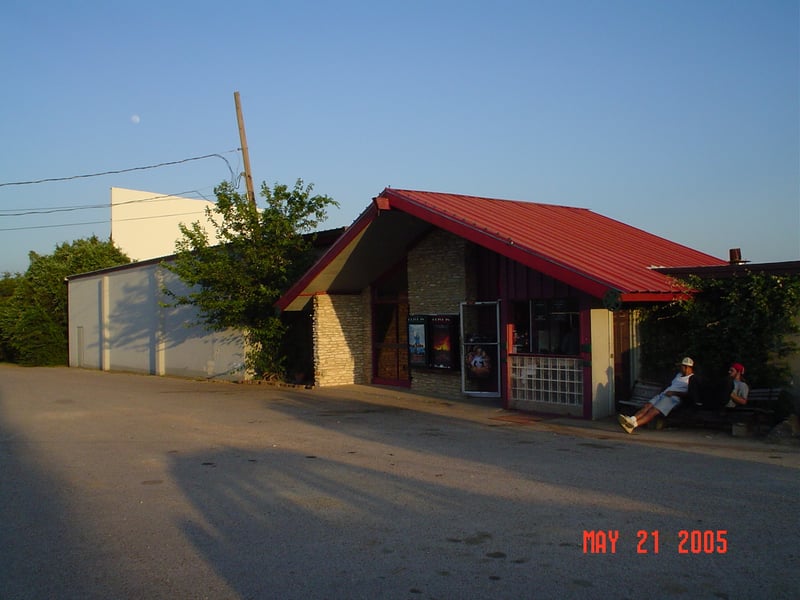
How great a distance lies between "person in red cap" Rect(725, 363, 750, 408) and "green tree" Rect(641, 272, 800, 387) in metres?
0.76

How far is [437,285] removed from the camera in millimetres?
Result: 17734

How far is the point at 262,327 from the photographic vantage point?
21.5 m

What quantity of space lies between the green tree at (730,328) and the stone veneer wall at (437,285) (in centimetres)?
474

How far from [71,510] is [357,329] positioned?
526 inches

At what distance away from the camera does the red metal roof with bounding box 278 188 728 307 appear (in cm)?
1254

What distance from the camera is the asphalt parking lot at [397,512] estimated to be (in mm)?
5383

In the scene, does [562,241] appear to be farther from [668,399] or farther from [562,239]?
[668,399]

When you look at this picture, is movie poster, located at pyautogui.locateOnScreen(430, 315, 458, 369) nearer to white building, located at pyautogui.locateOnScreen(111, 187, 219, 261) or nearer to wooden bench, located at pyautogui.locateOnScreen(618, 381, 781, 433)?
wooden bench, located at pyautogui.locateOnScreen(618, 381, 781, 433)

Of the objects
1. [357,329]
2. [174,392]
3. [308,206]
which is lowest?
[174,392]

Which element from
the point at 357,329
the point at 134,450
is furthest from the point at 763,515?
the point at 357,329

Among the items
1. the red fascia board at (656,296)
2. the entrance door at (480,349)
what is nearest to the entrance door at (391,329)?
the entrance door at (480,349)

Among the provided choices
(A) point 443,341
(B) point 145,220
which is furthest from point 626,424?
(B) point 145,220

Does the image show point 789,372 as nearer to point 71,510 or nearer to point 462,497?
point 462,497

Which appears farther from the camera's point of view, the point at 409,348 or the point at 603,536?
the point at 409,348
